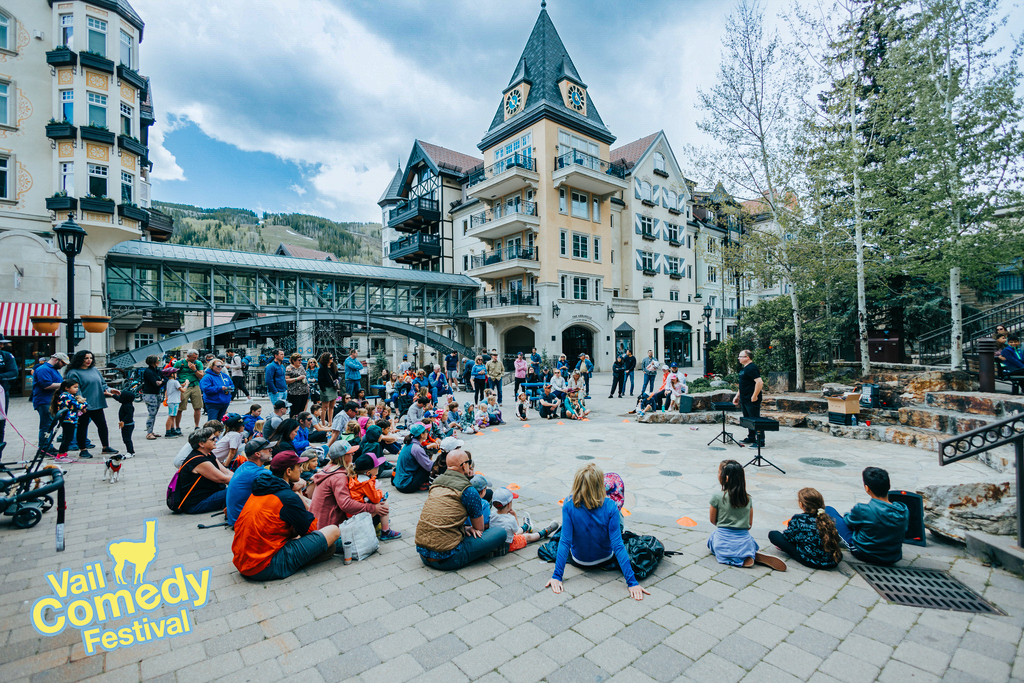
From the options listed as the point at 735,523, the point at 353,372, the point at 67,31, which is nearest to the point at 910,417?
the point at 735,523

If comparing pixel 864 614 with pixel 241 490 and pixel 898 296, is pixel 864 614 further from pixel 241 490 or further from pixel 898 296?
pixel 898 296

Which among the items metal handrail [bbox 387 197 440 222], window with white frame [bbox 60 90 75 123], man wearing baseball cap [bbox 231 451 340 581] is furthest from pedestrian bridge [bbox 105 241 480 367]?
man wearing baseball cap [bbox 231 451 340 581]

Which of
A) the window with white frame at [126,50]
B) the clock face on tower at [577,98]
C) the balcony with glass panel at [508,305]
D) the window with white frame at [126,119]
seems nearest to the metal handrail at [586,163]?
the clock face on tower at [577,98]

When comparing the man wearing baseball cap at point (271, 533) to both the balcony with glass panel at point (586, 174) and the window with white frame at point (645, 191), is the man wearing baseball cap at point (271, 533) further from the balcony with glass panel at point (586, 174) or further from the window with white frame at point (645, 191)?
the window with white frame at point (645, 191)

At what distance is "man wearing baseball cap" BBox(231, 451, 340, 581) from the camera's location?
12.0 ft

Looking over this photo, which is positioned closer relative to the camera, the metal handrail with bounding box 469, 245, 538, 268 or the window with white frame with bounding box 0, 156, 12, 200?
the window with white frame with bounding box 0, 156, 12, 200

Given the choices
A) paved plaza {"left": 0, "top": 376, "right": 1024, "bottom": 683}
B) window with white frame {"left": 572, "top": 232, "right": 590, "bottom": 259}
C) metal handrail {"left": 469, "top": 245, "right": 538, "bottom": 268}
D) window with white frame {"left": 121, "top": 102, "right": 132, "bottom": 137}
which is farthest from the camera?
window with white frame {"left": 572, "top": 232, "right": 590, "bottom": 259}

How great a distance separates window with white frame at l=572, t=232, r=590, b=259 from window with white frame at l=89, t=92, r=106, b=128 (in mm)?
24243

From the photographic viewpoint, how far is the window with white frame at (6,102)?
708 inches

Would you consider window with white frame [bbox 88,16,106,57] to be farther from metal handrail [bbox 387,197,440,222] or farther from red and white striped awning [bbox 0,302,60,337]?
metal handrail [bbox 387,197,440,222]

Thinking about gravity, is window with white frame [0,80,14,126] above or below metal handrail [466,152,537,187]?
below


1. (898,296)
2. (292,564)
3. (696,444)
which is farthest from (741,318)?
(292,564)

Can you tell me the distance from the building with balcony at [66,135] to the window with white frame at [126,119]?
546 millimetres

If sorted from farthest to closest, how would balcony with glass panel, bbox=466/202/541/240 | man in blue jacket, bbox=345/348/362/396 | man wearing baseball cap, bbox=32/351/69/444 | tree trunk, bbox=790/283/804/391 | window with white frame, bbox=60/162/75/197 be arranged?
1. balcony with glass panel, bbox=466/202/541/240
2. window with white frame, bbox=60/162/75/197
3. tree trunk, bbox=790/283/804/391
4. man in blue jacket, bbox=345/348/362/396
5. man wearing baseball cap, bbox=32/351/69/444
